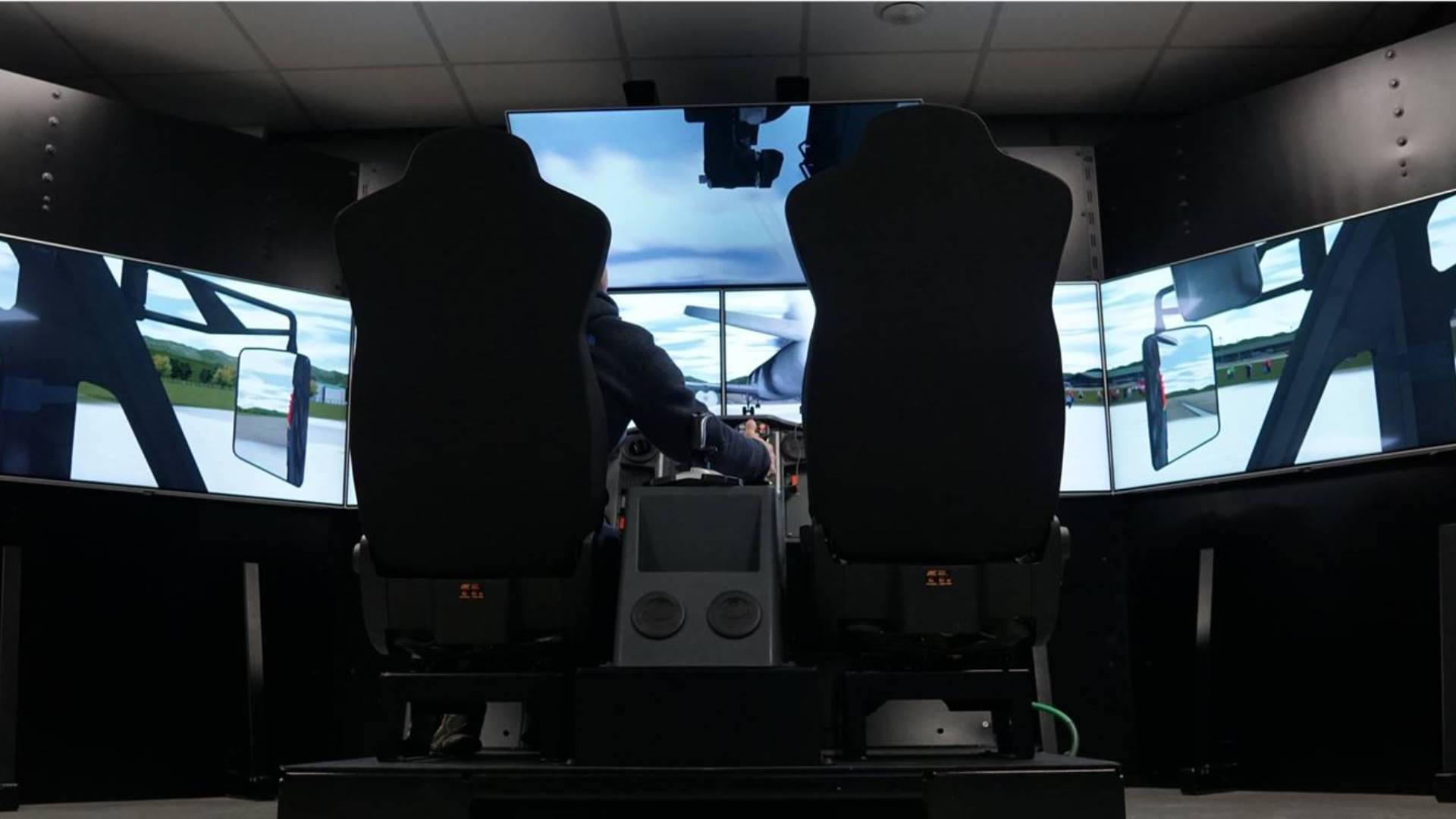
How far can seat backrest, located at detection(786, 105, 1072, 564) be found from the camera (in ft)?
5.46

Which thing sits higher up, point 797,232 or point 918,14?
point 918,14

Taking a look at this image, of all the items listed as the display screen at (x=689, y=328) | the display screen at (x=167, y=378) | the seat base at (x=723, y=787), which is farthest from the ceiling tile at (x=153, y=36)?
the seat base at (x=723, y=787)

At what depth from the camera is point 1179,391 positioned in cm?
384

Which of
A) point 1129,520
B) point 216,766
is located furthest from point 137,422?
point 1129,520


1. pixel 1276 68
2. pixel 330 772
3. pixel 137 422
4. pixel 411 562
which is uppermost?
pixel 1276 68

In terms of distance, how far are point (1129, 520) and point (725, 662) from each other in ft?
8.86

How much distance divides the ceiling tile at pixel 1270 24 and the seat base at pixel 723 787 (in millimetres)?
3283

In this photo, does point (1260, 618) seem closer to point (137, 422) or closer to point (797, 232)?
point (797, 232)

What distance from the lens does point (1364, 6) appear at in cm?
391

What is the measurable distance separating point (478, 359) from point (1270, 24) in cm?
361

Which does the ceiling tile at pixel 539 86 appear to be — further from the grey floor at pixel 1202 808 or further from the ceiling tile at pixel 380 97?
the grey floor at pixel 1202 808

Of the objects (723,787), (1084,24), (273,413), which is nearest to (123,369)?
(273,413)

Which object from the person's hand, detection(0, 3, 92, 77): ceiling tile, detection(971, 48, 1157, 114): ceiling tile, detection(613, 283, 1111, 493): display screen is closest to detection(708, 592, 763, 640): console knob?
the person's hand

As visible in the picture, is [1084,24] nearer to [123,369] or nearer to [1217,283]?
[1217,283]
